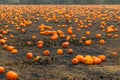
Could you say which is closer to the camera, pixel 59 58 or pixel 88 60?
pixel 88 60

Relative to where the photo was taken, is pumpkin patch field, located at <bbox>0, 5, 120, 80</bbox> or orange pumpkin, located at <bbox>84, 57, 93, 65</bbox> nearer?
pumpkin patch field, located at <bbox>0, 5, 120, 80</bbox>

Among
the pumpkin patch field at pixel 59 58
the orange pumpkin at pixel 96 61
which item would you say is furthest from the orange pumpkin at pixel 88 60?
the orange pumpkin at pixel 96 61

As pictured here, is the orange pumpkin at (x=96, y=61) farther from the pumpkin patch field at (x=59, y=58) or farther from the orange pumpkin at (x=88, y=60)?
the orange pumpkin at (x=88, y=60)

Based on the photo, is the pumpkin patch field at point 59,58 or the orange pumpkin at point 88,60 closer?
the pumpkin patch field at point 59,58

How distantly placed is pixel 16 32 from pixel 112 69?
291 inches

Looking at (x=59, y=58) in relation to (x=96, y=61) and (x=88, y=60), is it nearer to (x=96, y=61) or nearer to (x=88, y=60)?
(x=88, y=60)

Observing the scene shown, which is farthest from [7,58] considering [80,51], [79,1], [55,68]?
[79,1]

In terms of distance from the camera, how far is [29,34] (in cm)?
1418

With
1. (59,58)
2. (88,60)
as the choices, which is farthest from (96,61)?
(59,58)

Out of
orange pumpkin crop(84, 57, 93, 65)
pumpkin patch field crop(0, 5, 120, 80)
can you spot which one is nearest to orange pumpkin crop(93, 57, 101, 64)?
pumpkin patch field crop(0, 5, 120, 80)

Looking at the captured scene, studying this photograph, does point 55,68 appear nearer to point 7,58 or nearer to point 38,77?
point 38,77

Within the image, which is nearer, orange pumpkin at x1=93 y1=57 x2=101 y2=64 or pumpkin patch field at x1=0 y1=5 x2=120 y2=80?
pumpkin patch field at x1=0 y1=5 x2=120 y2=80

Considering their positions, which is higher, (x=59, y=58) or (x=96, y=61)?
(x=59, y=58)

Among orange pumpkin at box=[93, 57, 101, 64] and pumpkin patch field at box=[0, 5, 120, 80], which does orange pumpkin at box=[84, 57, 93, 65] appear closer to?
pumpkin patch field at box=[0, 5, 120, 80]
